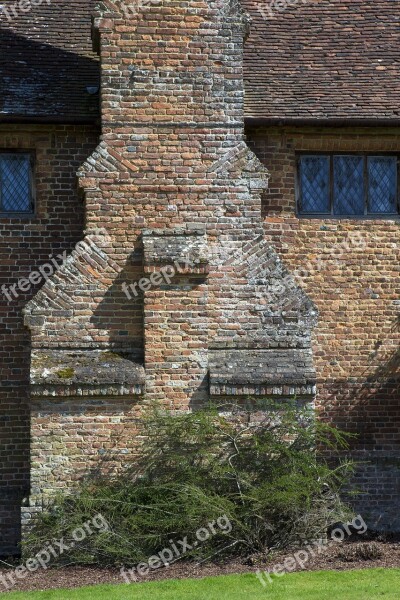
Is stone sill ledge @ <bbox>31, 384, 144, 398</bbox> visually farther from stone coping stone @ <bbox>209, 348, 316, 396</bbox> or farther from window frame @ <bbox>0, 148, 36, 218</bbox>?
window frame @ <bbox>0, 148, 36, 218</bbox>

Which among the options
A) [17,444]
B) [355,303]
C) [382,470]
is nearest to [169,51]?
[355,303]

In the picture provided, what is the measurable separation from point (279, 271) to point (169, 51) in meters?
3.14

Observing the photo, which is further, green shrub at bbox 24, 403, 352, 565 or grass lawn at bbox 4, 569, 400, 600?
green shrub at bbox 24, 403, 352, 565

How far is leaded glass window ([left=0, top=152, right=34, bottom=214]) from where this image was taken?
1320 centimetres

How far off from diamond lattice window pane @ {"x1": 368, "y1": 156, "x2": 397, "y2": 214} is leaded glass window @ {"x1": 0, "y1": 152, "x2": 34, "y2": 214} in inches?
189

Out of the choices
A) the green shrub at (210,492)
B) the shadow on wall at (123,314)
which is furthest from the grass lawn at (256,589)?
the shadow on wall at (123,314)

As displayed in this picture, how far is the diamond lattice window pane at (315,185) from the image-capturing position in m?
13.5

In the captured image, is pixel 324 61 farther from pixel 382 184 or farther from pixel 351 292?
pixel 351 292

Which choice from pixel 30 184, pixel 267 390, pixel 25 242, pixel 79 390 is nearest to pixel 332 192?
pixel 267 390

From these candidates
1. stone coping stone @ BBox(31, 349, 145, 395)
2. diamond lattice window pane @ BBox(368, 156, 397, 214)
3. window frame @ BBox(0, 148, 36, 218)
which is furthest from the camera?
diamond lattice window pane @ BBox(368, 156, 397, 214)

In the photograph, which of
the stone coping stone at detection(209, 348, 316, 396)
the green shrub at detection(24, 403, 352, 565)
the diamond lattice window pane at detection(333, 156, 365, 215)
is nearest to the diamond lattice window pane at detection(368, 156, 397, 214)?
the diamond lattice window pane at detection(333, 156, 365, 215)

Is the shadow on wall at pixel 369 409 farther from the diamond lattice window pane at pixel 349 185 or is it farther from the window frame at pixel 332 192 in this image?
the diamond lattice window pane at pixel 349 185

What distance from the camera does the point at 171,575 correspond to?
10.3 m

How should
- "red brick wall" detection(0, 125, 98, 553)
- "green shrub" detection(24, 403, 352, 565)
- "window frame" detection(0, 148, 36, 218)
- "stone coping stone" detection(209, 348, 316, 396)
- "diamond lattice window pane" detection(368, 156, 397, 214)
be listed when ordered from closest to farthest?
1. "green shrub" detection(24, 403, 352, 565)
2. "stone coping stone" detection(209, 348, 316, 396)
3. "red brick wall" detection(0, 125, 98, 553)
4. "window frame" detection(0, 148, 36, 218)
5. "diamond lattice window pane" detection(368, 156, 397, 214)
